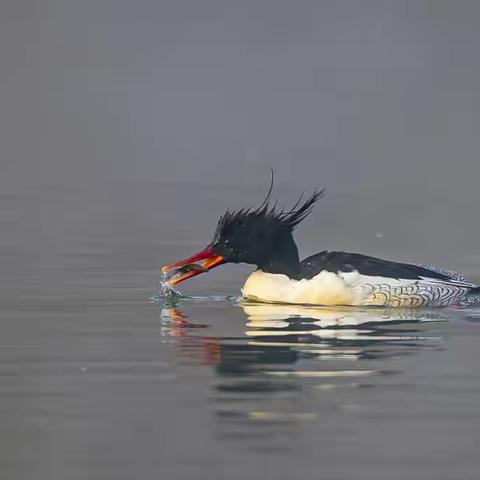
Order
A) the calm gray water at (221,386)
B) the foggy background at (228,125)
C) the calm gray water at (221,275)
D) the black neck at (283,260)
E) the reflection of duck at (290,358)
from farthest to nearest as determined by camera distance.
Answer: the foggy background at (228,125)
the black neck at (283,260)
the reflection of duck at (290,358)
the calm gray water at (221,275)
the calm gray water at (221,386)

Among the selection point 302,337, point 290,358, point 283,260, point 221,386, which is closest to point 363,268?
point 283,260

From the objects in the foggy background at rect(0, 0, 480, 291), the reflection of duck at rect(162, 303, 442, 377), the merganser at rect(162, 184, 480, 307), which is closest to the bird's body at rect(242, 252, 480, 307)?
the merganser at rect(162, 184, 480, 307)

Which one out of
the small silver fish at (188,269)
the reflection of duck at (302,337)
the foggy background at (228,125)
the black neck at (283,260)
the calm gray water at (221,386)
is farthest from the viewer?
the foggy background at (228,125)

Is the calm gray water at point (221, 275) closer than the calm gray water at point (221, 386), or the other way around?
the calm gray water at point (221, 386)

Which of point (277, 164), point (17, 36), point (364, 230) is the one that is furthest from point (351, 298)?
point (17, 36)

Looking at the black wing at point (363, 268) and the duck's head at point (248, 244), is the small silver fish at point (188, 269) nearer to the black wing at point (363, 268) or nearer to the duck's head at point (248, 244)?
the duck's head at point (248, 244)

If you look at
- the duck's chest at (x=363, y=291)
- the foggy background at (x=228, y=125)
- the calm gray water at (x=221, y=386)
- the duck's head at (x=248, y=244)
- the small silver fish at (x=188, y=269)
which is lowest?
the calm gray water at (x=221, y=386)

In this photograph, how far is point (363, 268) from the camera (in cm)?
1770

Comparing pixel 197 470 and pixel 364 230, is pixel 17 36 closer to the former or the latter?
pixel 364 230

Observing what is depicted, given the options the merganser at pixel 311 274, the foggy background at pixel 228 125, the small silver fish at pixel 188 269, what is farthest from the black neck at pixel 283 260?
the foggy background at pixel 228 125

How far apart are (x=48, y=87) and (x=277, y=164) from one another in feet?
68.5

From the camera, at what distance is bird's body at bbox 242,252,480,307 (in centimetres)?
1762

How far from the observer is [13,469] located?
11305 mm

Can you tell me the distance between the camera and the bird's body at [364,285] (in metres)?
17.6
